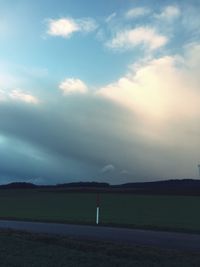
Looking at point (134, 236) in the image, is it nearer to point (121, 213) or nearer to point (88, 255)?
point (88, 255)

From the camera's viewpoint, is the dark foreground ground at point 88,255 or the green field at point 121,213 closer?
the dark foreground ground at point 88,255

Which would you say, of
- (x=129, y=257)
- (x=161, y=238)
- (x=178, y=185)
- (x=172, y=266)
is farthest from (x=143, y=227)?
(x=178, y=185)

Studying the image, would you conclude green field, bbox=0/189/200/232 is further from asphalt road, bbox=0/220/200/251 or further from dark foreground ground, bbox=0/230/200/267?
dark foreground ground, bbox=0/230/200/267

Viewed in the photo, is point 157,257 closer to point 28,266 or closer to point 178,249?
point 178,249

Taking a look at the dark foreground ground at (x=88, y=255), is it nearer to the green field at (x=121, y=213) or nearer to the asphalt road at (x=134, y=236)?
the asphalt road at (x=134, y=236)

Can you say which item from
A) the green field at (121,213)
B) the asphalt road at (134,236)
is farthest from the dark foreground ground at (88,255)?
the green field at (121,213)

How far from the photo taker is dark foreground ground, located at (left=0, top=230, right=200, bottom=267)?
12.1m

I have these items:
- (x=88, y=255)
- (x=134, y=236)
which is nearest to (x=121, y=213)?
(x=134, y=236)

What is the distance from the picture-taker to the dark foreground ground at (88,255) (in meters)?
12.1

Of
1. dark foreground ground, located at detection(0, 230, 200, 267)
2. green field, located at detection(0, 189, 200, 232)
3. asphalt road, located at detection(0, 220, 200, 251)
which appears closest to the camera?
dark foreground ground, located at detection(0, 230, 200, 267)

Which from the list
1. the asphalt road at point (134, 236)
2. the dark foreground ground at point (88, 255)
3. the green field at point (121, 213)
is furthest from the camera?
the green field at point (121, 213)

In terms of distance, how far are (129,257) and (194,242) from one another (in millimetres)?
4116

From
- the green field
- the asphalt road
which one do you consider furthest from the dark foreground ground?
the green field

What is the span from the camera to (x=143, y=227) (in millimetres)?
22844
